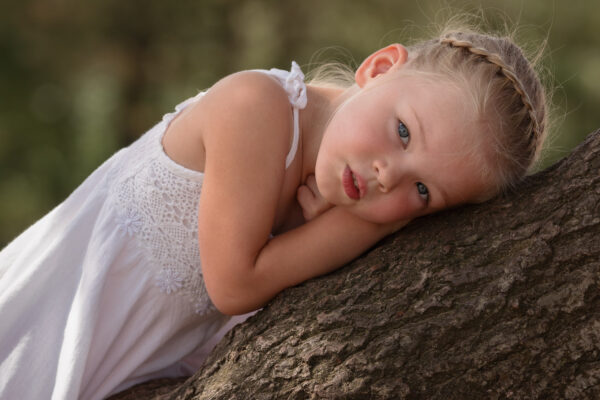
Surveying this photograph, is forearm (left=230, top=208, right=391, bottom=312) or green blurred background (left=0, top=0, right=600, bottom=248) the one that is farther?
green blurred background (left=0, top=0, right=600, bottom=248)

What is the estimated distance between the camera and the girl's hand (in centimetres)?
216

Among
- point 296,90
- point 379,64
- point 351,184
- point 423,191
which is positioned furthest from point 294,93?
point 423,191

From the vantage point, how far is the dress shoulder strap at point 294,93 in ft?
7.03

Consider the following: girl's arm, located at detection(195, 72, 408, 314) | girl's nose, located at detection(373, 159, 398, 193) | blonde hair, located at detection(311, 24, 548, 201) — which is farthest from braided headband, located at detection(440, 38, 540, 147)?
girl's arm, located at detection(195, 72, 408, 314)

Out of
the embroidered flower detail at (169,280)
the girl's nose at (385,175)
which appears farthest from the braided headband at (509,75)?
the embroidered flower detail at (169,280)

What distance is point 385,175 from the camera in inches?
76.0

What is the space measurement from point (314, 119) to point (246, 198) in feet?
1.43

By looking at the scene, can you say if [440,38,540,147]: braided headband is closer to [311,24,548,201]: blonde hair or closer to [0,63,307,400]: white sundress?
[311,24,548,201]: blonde hair

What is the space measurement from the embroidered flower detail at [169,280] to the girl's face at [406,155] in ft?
2.06

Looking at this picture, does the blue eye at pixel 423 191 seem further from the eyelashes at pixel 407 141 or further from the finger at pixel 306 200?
the finger at pixel 306 200

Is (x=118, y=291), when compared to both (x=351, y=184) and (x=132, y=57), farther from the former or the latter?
(x=132, y=57)

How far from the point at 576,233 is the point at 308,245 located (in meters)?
0.73

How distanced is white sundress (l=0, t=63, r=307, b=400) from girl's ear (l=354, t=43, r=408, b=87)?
0.64 ft

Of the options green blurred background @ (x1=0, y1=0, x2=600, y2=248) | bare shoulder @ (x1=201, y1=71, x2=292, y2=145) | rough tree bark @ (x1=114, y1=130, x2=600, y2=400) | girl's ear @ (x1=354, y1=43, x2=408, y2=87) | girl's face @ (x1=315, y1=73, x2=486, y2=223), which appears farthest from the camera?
green blurred background @ (x1=0, y1=0, x2=600, y2=248)
